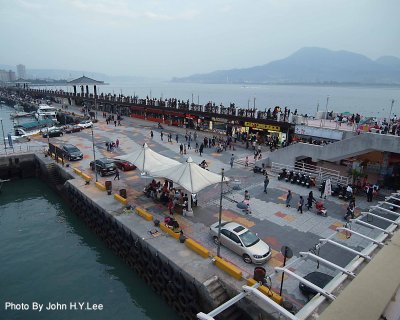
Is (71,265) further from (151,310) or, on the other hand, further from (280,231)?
(280,231)

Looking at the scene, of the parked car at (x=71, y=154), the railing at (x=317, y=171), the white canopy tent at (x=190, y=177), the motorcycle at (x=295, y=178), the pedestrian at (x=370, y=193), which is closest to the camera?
the white canopy tent at (x=190, y=177)

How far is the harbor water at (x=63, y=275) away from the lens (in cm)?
1530

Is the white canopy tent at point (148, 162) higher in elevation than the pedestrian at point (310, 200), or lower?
higher

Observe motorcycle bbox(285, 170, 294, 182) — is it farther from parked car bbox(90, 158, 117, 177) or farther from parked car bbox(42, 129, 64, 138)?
parked car bbox(42, 129, 64, 138)

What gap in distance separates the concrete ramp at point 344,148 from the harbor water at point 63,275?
19.4m

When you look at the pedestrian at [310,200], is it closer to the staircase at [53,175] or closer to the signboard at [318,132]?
the signboard at [318,132]

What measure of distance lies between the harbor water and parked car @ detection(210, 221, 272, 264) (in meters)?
4.71

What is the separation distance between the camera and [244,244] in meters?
15.6

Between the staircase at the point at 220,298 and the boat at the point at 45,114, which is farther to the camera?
the boat at the point at 45,114

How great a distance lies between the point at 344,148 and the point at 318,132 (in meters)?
5.28

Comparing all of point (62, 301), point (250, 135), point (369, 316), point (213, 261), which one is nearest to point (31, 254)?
point (62, 301)

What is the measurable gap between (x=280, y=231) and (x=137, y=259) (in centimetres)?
924

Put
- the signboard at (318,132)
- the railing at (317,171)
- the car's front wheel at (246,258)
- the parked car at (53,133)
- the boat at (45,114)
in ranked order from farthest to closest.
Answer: the boat at (45,114) < the parked car at (53,133) < the signboard at (318,132) < the railing at (317,171) < the car's front wheel at (246,258)

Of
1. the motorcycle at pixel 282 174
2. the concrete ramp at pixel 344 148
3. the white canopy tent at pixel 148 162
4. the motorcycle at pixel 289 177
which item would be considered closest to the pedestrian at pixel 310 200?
the motorcycle at pixel 289 177
